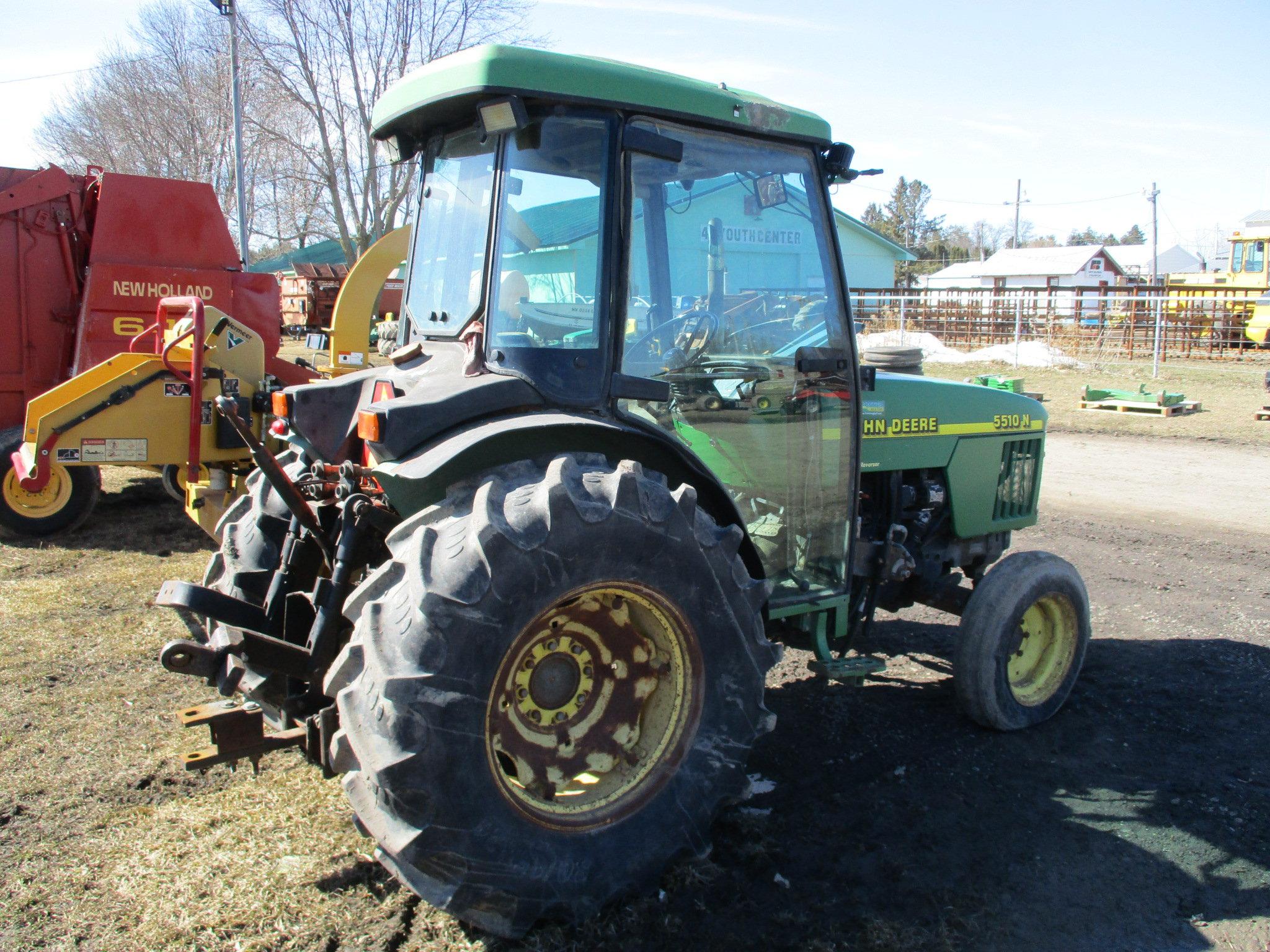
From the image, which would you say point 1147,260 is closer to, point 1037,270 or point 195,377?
point 1037,270

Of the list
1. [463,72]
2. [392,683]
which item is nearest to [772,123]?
[463,72]

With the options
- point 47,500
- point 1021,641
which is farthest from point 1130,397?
point 47,500

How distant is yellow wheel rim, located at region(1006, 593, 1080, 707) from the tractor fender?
200 cm

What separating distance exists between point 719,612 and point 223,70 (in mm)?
32733

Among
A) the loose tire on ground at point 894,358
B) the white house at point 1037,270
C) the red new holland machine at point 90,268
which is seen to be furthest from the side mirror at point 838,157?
the white house at point 1037,270

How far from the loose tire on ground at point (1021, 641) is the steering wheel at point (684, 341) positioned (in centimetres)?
176

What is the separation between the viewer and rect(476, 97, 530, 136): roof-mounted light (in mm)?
2883

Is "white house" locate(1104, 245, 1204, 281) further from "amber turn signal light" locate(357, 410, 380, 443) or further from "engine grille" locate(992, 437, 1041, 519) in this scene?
"amber turn signal light" locate(357, 410, 380, 443)

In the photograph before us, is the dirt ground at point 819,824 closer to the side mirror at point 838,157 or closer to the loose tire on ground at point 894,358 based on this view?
the loose tire on ground at point 894,358

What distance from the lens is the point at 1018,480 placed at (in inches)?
195

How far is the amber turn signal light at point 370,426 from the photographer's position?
2.78 m

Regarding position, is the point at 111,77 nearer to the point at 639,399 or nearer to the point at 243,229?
the point at 243,229

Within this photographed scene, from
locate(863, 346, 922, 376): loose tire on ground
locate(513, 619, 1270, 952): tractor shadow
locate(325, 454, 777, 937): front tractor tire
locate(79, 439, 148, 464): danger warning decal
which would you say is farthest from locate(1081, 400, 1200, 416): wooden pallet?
locate(325, 454, 777, 937): front tractor tire

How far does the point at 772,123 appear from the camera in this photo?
341cm
